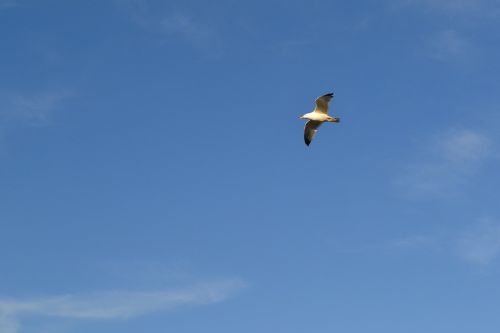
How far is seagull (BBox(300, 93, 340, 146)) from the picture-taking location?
11267cm

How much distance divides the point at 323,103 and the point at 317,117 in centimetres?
283

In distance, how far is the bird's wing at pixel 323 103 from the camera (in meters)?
112

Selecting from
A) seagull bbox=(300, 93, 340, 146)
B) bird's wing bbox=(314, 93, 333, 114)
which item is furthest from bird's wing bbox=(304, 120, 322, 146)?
bird's wing bbox=(314, 93, 333, 114)

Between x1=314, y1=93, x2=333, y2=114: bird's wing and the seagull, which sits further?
the seagull

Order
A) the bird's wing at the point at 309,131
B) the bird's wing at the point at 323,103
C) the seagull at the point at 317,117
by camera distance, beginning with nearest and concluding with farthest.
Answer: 1. the bird's wing at the point at 323,103
2. the seagull at the point at 317,117
3. the bird's wing at the point at 309,131

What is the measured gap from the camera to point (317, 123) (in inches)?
4619

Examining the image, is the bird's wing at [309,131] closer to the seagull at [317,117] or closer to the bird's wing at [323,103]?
the seagull at [317,117]

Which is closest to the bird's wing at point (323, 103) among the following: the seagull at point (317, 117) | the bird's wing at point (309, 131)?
the seagull at point (317, 117)

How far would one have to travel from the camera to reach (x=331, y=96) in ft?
367

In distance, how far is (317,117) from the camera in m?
116

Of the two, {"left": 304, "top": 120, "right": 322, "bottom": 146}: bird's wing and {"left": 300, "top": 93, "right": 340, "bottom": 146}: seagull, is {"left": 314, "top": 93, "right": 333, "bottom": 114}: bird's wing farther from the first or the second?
{"left": 304, "top": 120, "right": 322, "bottom": 146}: bird's wing

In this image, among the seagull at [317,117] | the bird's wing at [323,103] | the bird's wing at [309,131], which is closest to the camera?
the bird's wing at [323,103]

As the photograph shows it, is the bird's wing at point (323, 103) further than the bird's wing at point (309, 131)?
No

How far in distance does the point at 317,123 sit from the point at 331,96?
621 cm
